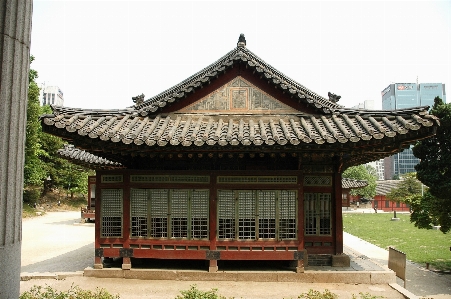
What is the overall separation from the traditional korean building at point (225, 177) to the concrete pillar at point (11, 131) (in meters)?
5.91

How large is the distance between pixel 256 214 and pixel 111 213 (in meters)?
4.85

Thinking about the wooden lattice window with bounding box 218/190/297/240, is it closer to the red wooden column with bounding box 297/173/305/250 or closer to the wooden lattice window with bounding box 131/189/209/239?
the red wooden column with bounding box 297/173/305/250

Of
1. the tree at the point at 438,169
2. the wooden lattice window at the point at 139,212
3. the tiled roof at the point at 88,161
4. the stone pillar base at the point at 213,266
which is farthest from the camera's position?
the tiled roof at the point at 88,161

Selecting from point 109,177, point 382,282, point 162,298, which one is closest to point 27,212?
point 109,177

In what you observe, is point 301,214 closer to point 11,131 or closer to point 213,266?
point 213,266

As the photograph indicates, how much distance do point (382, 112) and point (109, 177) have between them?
9173 millimetres

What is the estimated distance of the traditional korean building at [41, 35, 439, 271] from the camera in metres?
11.7

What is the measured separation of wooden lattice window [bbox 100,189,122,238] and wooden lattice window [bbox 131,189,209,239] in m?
0.47

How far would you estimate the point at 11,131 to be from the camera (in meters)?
5.08

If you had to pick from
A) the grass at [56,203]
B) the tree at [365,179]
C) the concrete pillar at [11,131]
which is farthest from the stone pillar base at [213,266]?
the tree at [365,179]

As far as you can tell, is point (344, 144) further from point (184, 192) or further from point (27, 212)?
point (27, 212)

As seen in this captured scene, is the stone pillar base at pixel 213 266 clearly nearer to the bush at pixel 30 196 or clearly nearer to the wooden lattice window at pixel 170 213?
the wooden lattice window at pixel 170 213

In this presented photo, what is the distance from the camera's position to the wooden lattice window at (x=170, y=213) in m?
12.4

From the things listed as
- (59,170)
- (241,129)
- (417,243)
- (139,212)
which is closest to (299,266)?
(241,129)
